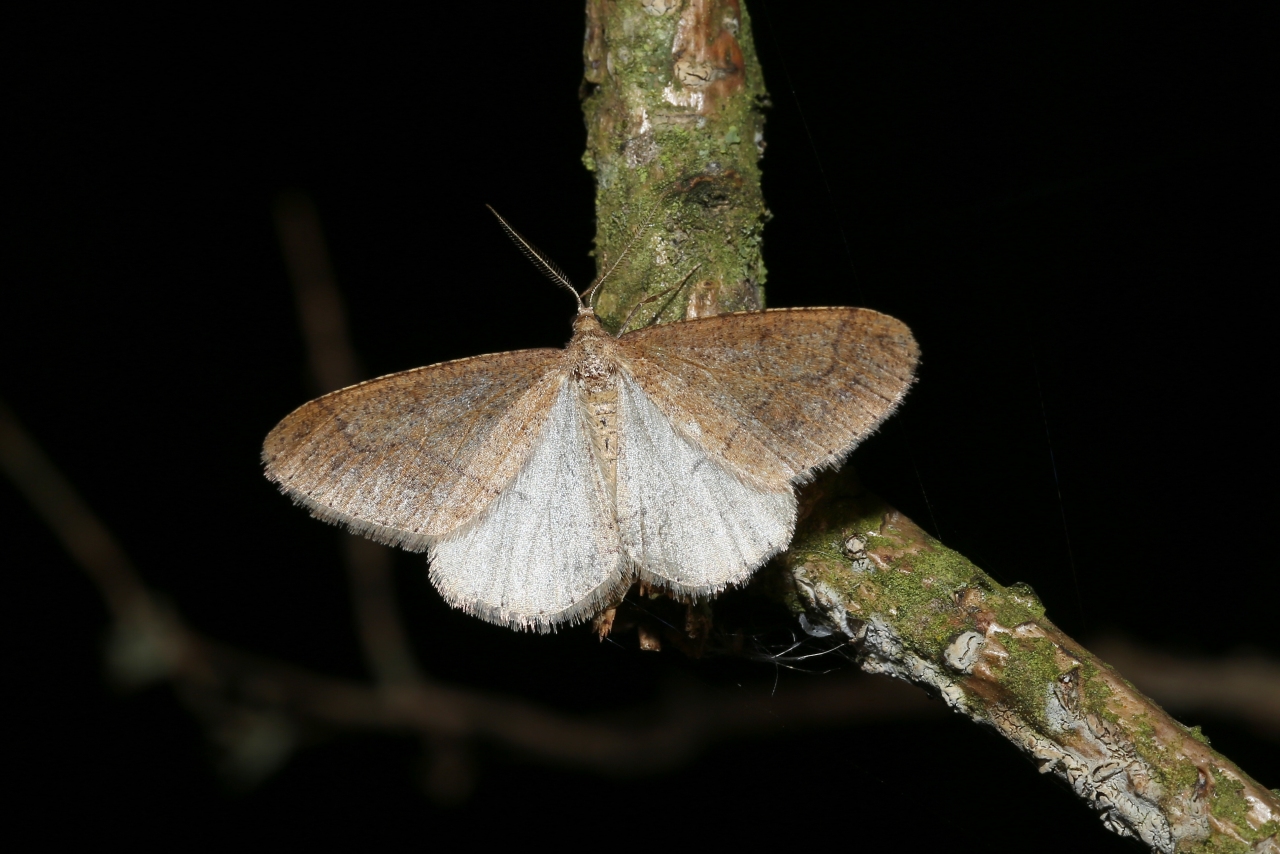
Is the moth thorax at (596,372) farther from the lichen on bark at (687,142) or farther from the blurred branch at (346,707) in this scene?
the blurred branch at (346,707)

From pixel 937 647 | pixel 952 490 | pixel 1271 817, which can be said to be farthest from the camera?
pixel 952 490

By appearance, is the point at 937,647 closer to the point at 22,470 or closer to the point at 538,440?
the point at 538,440

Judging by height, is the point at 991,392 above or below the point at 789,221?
below

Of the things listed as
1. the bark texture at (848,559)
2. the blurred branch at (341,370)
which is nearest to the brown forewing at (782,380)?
the bark texture at (848,559)

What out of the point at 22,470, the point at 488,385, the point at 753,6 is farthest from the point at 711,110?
the point at 22,470

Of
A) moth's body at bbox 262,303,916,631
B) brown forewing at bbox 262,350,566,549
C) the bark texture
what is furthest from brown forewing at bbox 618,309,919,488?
Answer: brown forewing at bbox 262,350,566,549

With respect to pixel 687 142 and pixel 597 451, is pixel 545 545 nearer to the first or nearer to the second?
pixel 597 451

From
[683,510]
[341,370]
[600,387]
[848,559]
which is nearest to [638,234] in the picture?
[600,387]

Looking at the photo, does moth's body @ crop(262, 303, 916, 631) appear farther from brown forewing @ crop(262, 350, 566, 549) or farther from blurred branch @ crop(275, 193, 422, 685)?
blurred branch @ crop(275, 193, 422, 685)
